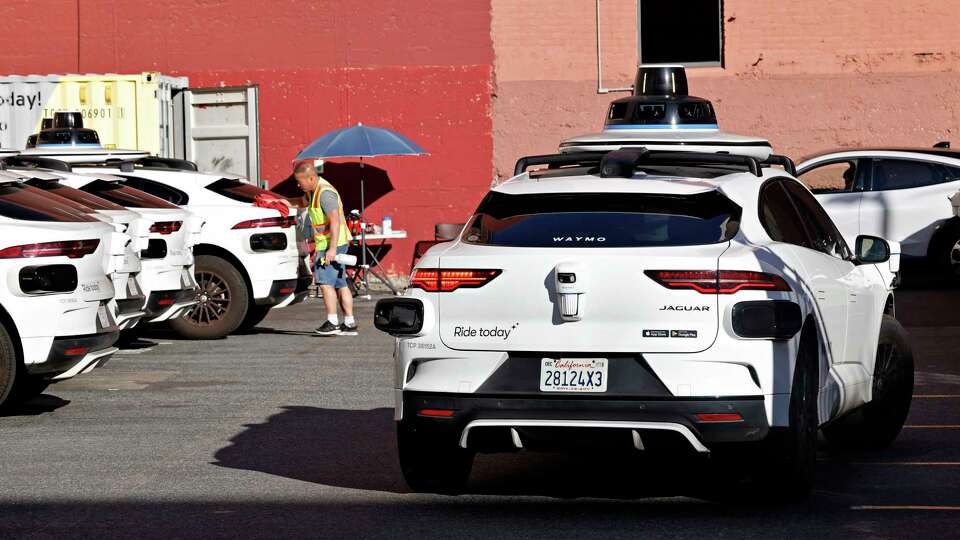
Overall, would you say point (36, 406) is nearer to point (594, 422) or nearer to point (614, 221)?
point (614, 221)

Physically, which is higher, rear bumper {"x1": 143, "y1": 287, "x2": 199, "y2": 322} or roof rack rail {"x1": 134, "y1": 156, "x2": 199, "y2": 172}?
roof rack rail {"x1": 134, "y1": 156, "x2": 199, "y2": 172}

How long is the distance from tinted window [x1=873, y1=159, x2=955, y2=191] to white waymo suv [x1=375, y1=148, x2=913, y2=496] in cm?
1281

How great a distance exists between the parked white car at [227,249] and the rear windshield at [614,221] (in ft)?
28.9

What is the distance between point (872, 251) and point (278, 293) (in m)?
8.56

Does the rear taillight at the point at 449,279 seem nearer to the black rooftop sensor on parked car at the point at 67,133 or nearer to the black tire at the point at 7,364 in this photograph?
the black tire at the point at 7,364

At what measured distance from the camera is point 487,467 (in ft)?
29.5

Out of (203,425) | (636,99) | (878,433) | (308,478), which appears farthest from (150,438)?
(636,99)

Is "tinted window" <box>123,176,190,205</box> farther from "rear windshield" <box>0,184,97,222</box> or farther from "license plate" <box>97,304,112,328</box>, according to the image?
"license plate" <box>97,304,112,328</box>


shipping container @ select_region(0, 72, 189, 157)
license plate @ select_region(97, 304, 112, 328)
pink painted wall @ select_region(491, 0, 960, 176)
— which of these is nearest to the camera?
license plate @ select_region(97, 304, 112, 328)

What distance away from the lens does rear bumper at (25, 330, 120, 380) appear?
1080 cm

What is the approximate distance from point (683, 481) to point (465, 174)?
1580cm

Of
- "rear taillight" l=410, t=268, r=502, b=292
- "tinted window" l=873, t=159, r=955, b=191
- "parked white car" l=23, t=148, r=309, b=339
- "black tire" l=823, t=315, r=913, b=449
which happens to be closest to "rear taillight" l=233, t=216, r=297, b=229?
"parked white car" l=23, t=148, r=309, b=339

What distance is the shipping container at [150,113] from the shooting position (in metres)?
22.7

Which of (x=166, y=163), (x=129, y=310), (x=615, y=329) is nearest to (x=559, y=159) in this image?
(x=615, y=329)
